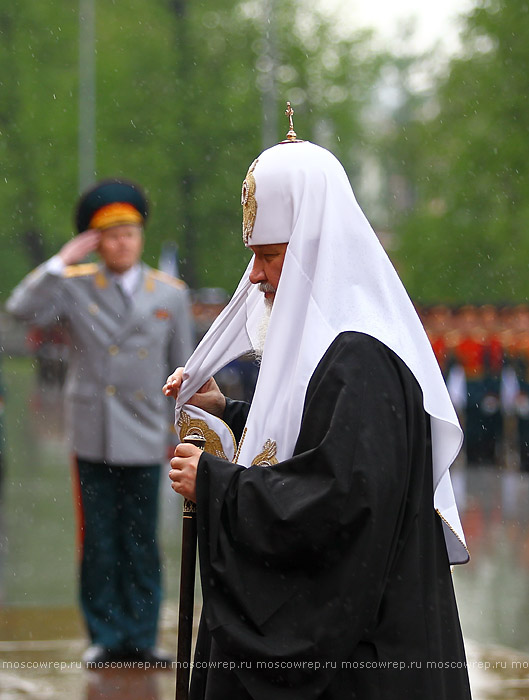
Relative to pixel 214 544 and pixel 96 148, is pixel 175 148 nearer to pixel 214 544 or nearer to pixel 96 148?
pixel 96 148

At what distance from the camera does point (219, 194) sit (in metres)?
33.1

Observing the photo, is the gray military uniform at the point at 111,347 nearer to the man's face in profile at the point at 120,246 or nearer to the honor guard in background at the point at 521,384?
the man's face in profile at the point at 120,246

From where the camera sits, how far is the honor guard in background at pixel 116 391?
6.22m

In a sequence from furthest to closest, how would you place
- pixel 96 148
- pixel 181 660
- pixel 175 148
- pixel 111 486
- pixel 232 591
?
pixel 96 148, pixel 175 148, pixel 111 486, pixel 181 660, pixel 232 591

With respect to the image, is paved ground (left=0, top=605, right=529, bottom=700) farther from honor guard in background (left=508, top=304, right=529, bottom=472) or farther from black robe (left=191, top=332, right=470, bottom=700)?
honor guard in background (left=508, top=304, right=529, bottom=472)

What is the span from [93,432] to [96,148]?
30.0 m

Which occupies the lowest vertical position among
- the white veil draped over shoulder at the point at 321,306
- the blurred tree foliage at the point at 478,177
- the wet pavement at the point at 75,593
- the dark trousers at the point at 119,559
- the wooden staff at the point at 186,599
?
the wet pavement at the point at 75,593

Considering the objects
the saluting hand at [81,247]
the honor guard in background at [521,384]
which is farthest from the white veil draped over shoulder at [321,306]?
the honor guard in background at [521,384]

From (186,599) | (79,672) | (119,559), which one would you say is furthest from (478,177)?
(186,599)

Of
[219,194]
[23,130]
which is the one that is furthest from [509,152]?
[23,130]

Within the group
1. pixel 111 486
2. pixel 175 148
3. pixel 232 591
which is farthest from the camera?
pixel 175 148

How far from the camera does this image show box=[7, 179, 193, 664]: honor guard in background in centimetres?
622

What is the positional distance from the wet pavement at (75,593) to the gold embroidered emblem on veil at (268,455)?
8.71 ft

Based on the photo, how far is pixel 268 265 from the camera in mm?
3381
